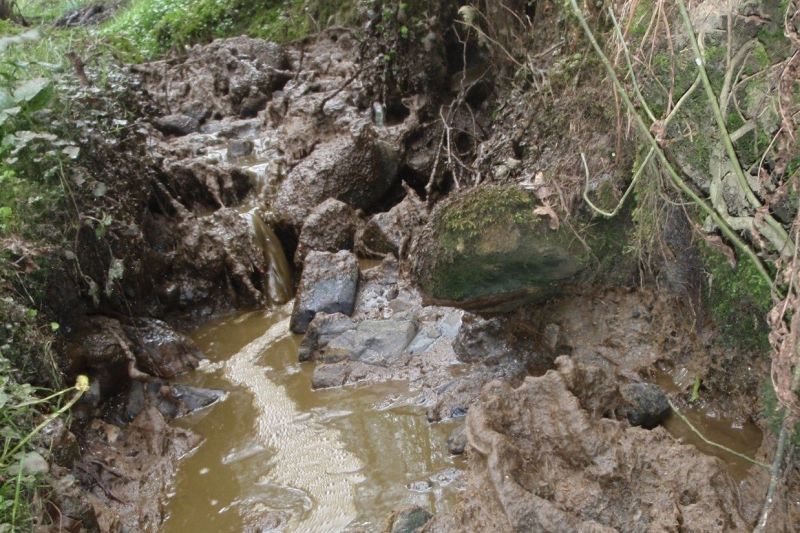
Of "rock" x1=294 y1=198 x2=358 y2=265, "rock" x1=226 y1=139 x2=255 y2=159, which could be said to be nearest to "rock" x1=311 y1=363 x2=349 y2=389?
"rock" x1=294 y1=198 x2=358 y2=265

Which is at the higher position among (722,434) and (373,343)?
(373,343)

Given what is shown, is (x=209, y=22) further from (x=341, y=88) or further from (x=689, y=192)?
(x=689, y=192)

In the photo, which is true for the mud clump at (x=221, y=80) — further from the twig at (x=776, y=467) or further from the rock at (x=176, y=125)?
the twig at (x=776, y=467)

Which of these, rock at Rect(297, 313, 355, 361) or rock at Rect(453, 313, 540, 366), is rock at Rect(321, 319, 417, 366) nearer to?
rock at Rect(297, 313, 355, 361)

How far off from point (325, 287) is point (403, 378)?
1.52m

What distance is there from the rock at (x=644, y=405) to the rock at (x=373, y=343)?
174 centimetres

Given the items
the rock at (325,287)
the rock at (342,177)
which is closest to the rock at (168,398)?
the rock at (325,287)

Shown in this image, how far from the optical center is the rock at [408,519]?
2869 mm

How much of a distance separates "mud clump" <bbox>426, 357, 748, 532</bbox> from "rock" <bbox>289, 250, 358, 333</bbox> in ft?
9.59

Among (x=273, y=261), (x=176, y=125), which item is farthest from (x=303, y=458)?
(x=176, y=125)

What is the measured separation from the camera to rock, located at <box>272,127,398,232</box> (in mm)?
7387

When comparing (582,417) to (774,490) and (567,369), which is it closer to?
(567,369)

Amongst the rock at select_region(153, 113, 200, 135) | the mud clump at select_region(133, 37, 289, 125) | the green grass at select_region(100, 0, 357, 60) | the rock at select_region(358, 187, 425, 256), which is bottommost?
the rock at select_region(358, 187, 425, 256)

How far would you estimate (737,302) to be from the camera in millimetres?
3119
